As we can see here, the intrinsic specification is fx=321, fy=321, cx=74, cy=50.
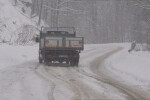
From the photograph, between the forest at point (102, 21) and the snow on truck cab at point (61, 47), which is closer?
the snow on truck cab at point (61, 47)

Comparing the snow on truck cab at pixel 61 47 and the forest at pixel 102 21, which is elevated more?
the forest at pixel 102 21

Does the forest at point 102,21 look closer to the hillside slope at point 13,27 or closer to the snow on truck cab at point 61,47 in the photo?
the hillside slope at point 13,27

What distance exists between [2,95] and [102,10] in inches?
4623

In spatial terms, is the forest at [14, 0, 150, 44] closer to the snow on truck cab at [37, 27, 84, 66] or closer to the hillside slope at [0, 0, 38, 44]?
the hillside slope at [0, 0, 38, 44]

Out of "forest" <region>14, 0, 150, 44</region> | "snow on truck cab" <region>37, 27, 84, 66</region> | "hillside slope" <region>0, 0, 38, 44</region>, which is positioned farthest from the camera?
"forest" <region>14, 0, 150, 44</region>

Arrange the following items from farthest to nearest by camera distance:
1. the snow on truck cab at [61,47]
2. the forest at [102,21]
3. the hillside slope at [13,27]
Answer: the forest at [102,21] → the hillside slope at [13,27] → the snow on truck cab at [61,47]

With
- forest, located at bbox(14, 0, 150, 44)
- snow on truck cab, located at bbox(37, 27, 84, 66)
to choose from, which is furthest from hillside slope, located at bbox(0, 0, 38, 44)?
forest, located at bbox(14, 0, 150, 44)

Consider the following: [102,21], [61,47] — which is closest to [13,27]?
[61,47]

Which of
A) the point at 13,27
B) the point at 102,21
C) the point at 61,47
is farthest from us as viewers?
the point at 102,21

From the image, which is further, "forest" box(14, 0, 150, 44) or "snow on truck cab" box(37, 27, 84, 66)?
"forest" box(14, 0, 150, 44)

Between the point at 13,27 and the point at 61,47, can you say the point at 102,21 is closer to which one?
the point at 13,27

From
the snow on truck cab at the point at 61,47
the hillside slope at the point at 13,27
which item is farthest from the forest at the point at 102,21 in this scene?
the snow on truck cab at the point at 61,47

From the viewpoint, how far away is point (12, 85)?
1027 centimetres

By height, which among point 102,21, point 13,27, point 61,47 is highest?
point 102,21
